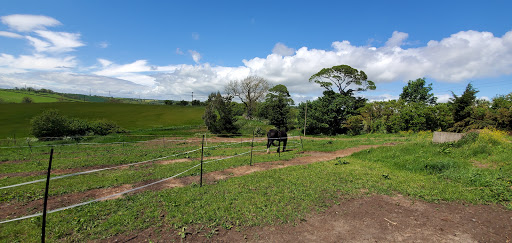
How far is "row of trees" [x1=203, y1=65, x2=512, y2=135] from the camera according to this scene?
25.8 metres

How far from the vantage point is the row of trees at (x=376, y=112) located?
25797mm

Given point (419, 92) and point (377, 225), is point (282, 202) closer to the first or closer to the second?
point (377, 225)

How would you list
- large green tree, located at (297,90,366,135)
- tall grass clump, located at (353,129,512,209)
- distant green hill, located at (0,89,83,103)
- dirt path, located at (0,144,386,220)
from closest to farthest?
dirt path, located at (0,144,386,220) < tall grass clump, located at (353,129,512,209) < large green tree, located at (297,90,366,135) < distant green hill, located at (0,89,83,103)

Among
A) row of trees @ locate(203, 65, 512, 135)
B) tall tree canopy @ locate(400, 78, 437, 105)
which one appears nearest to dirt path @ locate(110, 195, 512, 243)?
row of trees @ locate(203, 65, 512, 135)

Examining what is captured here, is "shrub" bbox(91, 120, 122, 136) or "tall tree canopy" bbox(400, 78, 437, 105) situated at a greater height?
"tall tree canopy" bbox(400, 78, 437, 105)

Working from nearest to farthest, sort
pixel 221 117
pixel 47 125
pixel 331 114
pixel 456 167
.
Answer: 1. pixel 456 167
2. pixel 47 125
3. pixel 331 114
4. pixel 221 117

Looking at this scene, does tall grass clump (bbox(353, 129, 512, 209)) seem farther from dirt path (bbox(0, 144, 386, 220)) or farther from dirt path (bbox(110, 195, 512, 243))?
dirt path (bbox(0, 144, 386, 220))

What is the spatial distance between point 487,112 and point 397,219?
100 feet

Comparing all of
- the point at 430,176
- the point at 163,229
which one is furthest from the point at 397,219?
the point at 163,229

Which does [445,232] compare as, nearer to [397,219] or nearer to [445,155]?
[397,219]

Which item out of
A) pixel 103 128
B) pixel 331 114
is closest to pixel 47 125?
pixel 103 128

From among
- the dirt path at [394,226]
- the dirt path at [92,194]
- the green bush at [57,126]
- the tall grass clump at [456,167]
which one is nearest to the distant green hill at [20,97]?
the green bush at [57,126]

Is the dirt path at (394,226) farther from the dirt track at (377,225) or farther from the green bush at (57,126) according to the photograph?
the green bush at (57,126)

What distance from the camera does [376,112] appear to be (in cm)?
3269
